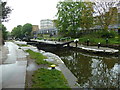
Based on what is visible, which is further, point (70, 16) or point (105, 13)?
point (70, 16)

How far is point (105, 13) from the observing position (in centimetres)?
2384

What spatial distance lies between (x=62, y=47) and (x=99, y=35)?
8.31 meters

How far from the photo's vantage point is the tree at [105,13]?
2347 cm

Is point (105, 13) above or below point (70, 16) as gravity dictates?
below

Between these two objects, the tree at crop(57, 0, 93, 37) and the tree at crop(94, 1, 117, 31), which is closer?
the tree at crop(94, 1, 117, 31)

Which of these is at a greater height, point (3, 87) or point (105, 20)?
point (105, 20)

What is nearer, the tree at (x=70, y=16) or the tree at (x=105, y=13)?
the tree at (x=105, y=13)

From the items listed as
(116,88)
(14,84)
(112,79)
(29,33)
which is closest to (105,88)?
(116,88)

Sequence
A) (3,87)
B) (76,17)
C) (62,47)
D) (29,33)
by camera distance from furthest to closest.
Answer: (29,33)
(76,17)
(62,47)
(3,87)

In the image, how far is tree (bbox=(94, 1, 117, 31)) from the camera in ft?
77.0

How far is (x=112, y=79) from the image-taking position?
21.9 ft

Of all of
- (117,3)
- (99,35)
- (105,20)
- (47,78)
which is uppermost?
(117,3)

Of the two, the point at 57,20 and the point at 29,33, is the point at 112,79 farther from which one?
the point at 29,33

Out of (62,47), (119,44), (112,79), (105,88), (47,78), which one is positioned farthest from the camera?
(62,47)
